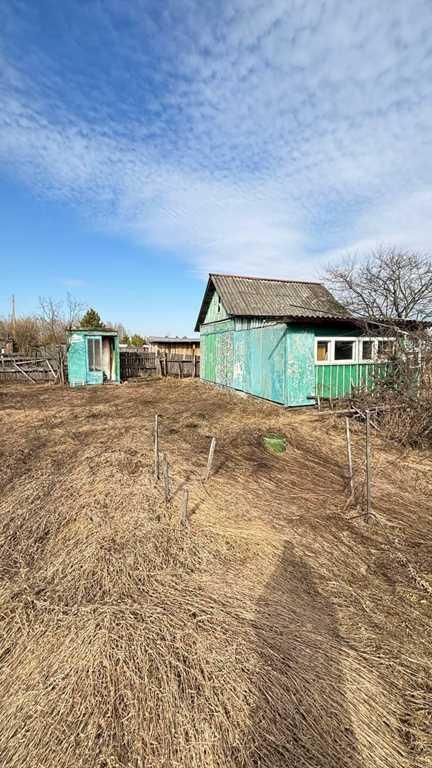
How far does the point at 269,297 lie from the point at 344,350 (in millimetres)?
5567

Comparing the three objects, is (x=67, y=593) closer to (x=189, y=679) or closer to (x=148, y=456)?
(x=189, y=679)

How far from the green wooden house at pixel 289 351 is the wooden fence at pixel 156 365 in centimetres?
626

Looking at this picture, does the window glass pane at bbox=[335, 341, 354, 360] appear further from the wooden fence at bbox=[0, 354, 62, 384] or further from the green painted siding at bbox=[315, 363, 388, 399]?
the wooden fence at bbox=[0, 354, 62, 384]

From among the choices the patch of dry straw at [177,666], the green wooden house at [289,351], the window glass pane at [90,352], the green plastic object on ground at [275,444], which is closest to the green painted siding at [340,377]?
the green wooden house at [289,351]

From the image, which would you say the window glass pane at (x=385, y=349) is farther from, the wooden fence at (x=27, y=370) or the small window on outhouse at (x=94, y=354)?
the wooden fence at (x=27, y=370)

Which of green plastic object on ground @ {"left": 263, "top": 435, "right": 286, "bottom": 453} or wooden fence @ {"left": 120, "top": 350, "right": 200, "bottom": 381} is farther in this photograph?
wooden fence @ {"left": 120, "top": 350, "right": 200, "bottom": 381}

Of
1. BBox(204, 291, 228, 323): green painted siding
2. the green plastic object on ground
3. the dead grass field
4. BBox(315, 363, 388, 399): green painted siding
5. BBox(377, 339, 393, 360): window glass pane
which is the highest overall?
BBox(204, 291, 228, 323): green painted siding

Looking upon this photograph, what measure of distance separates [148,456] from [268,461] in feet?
6.68

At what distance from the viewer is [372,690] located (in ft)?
6.64

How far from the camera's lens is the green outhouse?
1584cm

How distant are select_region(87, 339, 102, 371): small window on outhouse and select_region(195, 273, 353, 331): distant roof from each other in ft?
17.8

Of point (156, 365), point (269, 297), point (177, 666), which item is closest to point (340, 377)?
point (269, 297)

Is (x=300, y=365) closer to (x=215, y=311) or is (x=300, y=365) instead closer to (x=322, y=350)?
(x=322, y=350)

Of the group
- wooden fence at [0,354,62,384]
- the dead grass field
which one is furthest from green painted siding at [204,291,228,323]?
the dead grass field
